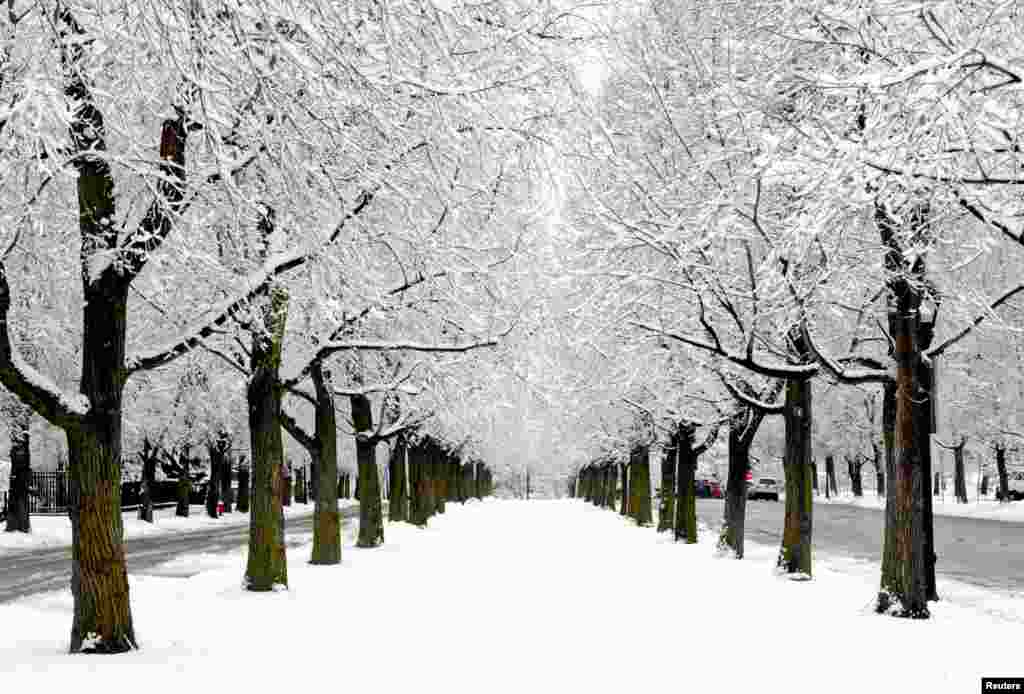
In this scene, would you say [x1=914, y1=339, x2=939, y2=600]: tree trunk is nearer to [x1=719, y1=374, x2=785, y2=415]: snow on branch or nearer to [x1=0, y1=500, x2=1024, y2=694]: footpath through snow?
[x1=0, y1=500, x2=1024, y2=694]: footpath through snow

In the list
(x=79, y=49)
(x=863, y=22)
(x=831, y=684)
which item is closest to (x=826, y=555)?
(x=831, y=684)

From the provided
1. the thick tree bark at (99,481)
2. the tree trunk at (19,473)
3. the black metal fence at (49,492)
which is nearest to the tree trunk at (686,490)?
the tree trunk at (19,473)

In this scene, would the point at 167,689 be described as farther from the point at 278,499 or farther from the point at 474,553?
the point at 474,553

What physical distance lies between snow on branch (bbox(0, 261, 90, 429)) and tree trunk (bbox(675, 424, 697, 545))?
1817 centimetres

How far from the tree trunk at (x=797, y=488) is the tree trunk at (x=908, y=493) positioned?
4.03m

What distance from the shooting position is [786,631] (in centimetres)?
1037

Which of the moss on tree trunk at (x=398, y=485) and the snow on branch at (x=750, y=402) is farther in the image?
the moss on tree trunk at (x=398, y=485)

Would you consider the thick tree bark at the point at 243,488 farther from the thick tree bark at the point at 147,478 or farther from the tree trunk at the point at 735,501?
the tree trunk at the point at 735,501

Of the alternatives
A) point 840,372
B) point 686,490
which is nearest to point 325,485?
point 840,372

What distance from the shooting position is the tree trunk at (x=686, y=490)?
2480cm

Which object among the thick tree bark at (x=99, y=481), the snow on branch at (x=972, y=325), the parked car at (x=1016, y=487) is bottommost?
the parked car at (x=1016, y=487)

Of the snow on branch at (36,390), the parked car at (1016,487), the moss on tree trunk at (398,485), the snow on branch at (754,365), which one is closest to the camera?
the snow on branch at (36,390)

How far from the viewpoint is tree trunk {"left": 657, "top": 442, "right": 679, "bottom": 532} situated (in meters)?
29.1

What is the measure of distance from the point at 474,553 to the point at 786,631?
11.3m
